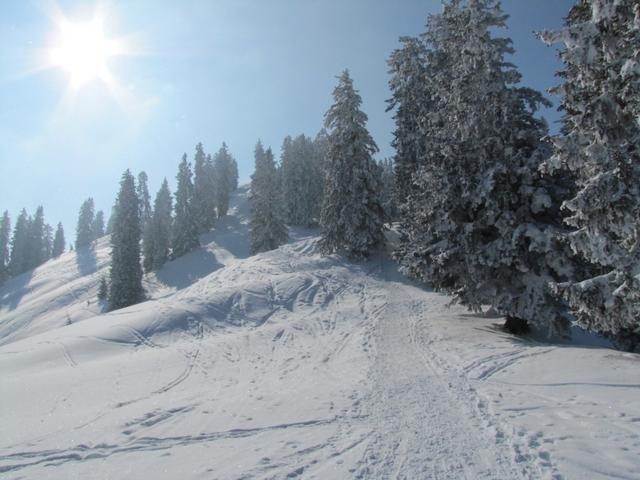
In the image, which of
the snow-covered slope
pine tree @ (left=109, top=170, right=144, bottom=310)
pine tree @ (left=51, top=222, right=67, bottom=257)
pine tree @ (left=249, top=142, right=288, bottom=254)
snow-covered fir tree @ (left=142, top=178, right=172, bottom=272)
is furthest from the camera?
pine tree @ (left=51, top=222, right=67, bottom=257)

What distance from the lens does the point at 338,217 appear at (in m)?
29.2

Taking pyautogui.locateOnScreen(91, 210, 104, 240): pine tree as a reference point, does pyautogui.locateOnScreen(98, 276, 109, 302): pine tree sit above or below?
below

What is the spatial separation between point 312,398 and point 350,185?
69.2 ft

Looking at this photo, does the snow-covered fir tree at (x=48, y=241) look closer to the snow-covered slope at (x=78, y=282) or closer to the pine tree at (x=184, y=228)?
the snow-covered slope at (x=78, y=282)

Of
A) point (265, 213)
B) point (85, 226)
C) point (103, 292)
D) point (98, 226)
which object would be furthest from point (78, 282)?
point (98, 226)

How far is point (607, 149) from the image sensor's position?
8.59 m

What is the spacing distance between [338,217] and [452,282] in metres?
14.1

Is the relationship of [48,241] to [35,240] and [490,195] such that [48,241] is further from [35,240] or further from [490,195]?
[490,195]

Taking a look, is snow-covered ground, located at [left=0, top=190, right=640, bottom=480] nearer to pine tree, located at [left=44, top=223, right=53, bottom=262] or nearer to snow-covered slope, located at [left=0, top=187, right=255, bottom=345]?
snow-covered slope, located at [left=0, top=187, right=255, bottom=345]

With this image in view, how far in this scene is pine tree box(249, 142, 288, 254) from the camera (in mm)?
48438

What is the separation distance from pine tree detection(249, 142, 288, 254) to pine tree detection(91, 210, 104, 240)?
59938 millimetres

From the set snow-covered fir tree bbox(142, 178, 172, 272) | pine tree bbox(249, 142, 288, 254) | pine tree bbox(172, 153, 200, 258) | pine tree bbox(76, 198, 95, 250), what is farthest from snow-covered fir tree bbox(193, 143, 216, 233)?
pine tree bbox(76, 198, 95, 250)

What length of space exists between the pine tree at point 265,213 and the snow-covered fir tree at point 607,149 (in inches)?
1597

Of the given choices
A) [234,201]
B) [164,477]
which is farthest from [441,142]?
[234,201]
